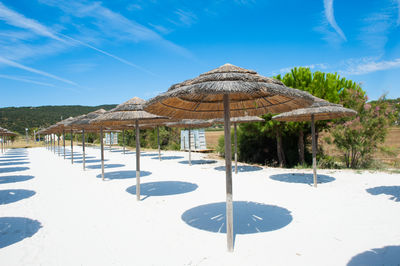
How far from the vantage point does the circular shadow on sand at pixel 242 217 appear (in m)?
4.02

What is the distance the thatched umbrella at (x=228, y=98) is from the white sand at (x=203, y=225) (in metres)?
0.69

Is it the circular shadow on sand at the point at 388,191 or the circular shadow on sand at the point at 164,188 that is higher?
the circular shadow on sand at the point at 388,191

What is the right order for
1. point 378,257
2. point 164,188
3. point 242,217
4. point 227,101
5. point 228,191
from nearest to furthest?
point 378,257 < point 228,191 < point 227,101 < point 242,217 < point 164,188

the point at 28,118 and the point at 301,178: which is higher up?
the point at 28,118

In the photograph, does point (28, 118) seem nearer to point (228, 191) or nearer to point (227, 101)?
point (227, 101)

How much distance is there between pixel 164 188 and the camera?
23.7ft

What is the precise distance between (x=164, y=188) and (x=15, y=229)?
3632mm

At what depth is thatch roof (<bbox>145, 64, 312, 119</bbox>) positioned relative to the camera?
314cm

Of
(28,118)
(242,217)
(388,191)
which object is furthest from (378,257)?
(28,118)

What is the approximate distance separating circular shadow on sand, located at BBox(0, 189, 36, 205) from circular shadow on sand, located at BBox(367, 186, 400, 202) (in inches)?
351

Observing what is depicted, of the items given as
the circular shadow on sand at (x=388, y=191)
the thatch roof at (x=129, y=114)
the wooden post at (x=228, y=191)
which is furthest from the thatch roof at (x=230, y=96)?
the circular shadow on sand at (x=388, y=191)

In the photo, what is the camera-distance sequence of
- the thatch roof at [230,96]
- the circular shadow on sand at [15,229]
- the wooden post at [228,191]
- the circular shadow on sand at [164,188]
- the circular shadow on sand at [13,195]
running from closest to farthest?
1. the thatch roof at [230,96]
2. the wooden post at [228,191]
3. the circular shadow on sand at [15,229]
4. the circular shadow on sand at [13,195]
5. the circular shadow on sand at [164,188]

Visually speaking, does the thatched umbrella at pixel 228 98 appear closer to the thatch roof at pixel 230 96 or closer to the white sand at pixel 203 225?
the thatch roof at pixel 230 96

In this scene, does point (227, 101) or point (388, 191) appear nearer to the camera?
point (227, 101)
